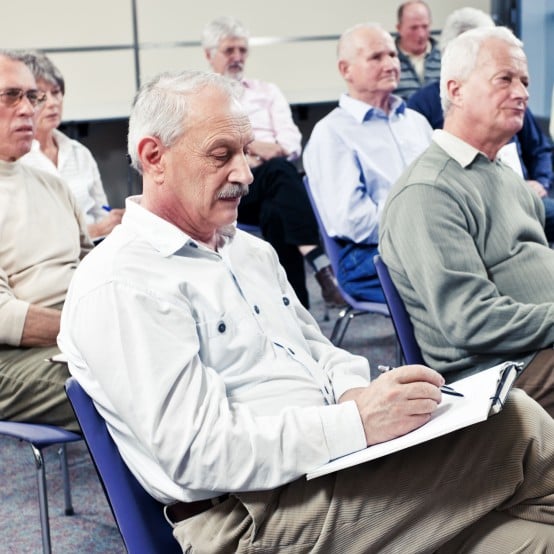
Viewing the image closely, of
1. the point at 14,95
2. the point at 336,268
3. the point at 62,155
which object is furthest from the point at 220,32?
the point at 14,95

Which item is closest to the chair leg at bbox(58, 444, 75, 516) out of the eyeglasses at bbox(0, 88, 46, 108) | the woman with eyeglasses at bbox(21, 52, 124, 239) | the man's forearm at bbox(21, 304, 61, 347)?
the man's forearm at bbox(21, 304, 61, 347)

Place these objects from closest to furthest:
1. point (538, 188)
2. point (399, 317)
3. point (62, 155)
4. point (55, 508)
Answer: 1. point (399, 317)
2. point (55, 508)
3. point (62, 155)
4. point (538, 188)

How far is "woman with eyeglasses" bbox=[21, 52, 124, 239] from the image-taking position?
3.41 m

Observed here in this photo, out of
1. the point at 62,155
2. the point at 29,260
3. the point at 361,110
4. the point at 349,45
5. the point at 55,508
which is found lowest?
the point at 55,508

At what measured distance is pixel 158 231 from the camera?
60.2 inches

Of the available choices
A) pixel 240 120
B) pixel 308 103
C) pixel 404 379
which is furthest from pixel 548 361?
pixel 308 103

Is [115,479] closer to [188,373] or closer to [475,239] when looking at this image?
[188,373]

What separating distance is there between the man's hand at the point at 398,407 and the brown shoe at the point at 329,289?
2.80 m

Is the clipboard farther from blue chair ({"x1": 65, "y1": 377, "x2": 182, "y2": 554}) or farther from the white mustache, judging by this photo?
the white mustache

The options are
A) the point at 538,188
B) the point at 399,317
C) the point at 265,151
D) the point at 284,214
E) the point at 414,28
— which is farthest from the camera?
the point at 414,28

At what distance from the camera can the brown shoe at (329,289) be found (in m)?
4.26

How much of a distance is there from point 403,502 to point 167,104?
699mm

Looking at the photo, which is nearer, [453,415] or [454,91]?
[453,415]

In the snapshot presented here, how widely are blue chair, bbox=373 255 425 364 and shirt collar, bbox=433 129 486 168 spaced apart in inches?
12.1
